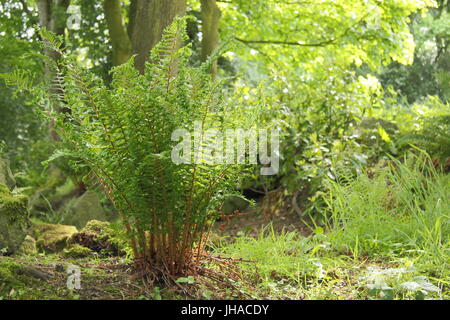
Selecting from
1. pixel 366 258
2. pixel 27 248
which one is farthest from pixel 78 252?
pixel 366 258

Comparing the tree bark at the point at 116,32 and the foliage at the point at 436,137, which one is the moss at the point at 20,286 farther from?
the tree bark at the point at 116,32

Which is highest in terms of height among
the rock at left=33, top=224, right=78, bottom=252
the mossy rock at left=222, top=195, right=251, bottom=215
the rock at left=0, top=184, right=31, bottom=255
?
the rock at left=0, top=184, right=31, bottom=255

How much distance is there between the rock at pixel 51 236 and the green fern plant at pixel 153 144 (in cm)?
183

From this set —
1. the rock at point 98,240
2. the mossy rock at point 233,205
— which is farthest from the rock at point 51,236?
the mossy rock at point 233,205

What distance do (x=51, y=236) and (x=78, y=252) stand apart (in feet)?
3.28

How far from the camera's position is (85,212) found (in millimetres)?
6543

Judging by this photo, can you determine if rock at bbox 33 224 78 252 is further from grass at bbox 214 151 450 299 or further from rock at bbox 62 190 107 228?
rock at bbox 62 190 107 228

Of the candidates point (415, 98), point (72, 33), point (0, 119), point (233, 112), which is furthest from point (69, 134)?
point (415, 98)

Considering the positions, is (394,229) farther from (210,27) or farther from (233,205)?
(210,27)

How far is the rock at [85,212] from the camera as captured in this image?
6.47 m

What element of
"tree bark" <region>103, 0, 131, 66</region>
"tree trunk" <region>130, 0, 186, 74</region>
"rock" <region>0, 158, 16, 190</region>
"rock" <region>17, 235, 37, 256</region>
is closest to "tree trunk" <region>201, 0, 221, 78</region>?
"tree bark" <region>103, 0, 131, 66</region>

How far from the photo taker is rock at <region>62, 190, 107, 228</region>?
255 inches

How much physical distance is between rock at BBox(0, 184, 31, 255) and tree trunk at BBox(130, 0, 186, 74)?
2.09 meters
